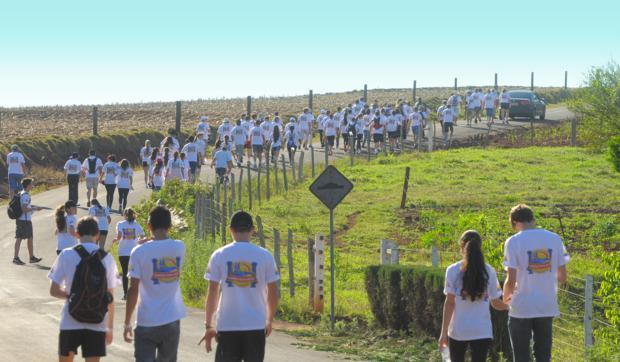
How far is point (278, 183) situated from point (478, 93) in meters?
18.7

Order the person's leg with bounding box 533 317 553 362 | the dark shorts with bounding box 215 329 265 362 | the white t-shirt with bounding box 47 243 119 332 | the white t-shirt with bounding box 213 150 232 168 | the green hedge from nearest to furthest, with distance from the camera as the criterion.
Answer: the dark shorts with bounding box 215 329 265 362 < the white t-shirt with bounding box 47 243 119 332 < the person's leg with bounding box 533 317 553 362 < the green hedge < the white t-shirt with bounding box 213 150 232 168

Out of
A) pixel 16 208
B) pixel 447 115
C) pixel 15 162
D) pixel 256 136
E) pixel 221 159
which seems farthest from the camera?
pixel 447 115

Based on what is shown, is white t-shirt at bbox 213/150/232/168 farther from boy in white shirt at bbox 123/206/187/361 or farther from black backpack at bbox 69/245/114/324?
boy in white shirt at bbox 123/206/187/361

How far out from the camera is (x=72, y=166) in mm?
34844

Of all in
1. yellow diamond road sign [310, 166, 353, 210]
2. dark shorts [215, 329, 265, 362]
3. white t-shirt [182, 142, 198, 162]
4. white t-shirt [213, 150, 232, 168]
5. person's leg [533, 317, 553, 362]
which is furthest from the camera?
white t-shirt [182, 142, 198, 162]

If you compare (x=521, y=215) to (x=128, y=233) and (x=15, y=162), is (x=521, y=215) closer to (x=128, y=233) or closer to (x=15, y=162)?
(x=128, y=233)

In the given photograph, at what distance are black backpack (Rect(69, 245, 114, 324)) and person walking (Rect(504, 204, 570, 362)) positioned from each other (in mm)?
3476

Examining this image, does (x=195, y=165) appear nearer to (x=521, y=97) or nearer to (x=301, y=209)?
(x=301, y=209)

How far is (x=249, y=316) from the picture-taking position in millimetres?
9789

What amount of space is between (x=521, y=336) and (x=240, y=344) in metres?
2.72

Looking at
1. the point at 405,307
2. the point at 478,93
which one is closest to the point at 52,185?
the point at 478,93

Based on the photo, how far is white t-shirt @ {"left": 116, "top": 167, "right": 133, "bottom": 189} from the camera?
33438 millimetres

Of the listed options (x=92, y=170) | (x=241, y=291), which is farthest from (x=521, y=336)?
(x=92, y=170)

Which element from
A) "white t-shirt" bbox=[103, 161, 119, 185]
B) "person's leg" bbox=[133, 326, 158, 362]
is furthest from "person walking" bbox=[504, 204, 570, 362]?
"white t-shirt" bbox=[103, 161, 119, 185]
